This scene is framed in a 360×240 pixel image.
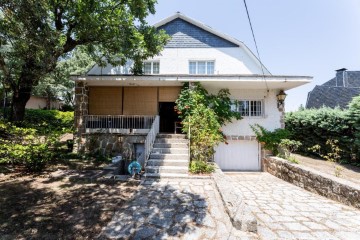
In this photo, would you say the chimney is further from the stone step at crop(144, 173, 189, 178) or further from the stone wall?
the stone step at crop(144, 173, 189, 178)

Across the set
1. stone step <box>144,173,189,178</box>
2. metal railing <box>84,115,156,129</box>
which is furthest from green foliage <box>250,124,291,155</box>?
metal railing <box>84,115,156,129</box>

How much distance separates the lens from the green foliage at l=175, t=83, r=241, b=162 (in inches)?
334

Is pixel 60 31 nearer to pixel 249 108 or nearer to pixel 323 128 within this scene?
pixel 249 108

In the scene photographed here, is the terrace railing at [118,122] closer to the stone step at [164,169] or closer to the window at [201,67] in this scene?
the stone step at [164,169]

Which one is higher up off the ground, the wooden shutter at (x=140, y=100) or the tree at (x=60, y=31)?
the tree at (x=60, y=31)

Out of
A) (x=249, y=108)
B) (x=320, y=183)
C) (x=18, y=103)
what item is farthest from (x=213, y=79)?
(x=18, y=103)

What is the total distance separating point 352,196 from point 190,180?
4.54 m

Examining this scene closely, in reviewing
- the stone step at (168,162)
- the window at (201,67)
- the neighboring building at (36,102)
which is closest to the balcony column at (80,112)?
the stone step at (168,162)

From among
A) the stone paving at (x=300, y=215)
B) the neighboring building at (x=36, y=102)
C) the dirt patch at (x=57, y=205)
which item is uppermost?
the neighboring building at (x=36, y=102)

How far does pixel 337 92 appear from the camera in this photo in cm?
2062

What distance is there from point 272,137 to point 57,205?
9820 mm

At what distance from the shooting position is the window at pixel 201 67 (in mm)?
13398

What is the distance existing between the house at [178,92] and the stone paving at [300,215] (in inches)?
154

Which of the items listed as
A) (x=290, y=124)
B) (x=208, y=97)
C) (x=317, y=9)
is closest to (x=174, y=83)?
(x=208, y=97)
